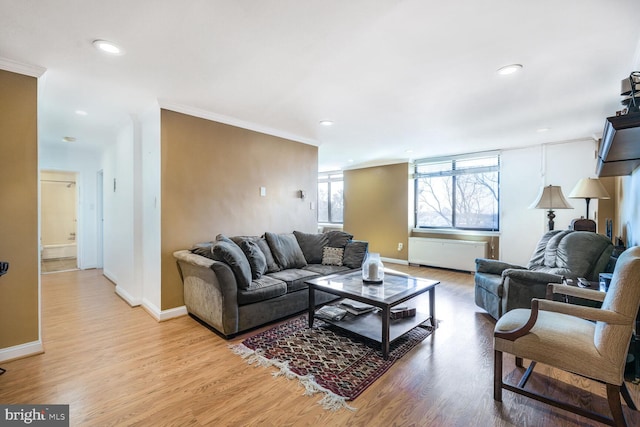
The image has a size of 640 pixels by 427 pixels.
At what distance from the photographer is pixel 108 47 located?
2.06 metres

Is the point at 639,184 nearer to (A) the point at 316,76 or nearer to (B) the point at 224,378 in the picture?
(A) the point at 316,76

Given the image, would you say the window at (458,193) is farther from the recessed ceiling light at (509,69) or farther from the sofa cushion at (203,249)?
the sofa cushion at (203,249)

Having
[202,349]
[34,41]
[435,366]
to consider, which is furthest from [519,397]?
[34,41]

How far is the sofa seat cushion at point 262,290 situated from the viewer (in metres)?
2.76

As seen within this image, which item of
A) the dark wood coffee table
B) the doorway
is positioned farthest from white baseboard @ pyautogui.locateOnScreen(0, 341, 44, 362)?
the doorway

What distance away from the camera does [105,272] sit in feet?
17.1

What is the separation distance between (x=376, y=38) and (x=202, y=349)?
285 cm

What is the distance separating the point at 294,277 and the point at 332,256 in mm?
904

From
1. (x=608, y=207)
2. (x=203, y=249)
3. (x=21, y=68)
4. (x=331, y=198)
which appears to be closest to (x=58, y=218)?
(x=21, y=68)

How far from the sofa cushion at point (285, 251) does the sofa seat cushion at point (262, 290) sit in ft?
1.68

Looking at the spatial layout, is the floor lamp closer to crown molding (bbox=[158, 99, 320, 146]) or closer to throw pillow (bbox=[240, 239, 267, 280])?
crown molding (bbox=[158, 99, 320, 146])

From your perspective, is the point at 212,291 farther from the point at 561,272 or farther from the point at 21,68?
the point at 561,272

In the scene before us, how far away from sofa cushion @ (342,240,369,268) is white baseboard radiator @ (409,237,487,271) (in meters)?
2.48

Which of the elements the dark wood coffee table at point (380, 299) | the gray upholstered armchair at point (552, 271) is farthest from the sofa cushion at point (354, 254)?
the gray upholstered armchair at point (552, 271)
